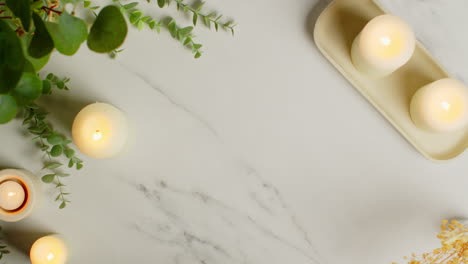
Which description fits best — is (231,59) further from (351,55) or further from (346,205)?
(346,205)

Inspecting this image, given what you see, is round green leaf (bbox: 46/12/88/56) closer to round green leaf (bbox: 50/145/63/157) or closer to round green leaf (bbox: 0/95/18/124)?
round green leaf (bbox: 0/95/18/124)

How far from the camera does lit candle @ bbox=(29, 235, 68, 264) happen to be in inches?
28.3

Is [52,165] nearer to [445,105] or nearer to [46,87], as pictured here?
[46,87]

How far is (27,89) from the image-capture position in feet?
1.35

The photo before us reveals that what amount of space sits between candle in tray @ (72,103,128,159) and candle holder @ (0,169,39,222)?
100 mm

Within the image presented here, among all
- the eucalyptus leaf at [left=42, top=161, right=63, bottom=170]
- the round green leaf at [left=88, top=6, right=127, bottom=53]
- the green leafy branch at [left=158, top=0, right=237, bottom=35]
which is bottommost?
the eucalyptus leaf at [left=42, top=161, right=63, bottom=170]

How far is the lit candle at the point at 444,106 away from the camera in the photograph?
0.66 metres

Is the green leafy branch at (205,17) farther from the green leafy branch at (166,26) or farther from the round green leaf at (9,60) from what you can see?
the round green leaf at (9,60)

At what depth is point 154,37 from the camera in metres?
0.74

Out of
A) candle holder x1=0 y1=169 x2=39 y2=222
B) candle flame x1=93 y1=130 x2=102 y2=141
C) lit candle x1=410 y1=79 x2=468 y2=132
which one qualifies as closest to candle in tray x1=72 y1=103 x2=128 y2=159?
candle flame x1=93 y1=130 x2=102 y2=141

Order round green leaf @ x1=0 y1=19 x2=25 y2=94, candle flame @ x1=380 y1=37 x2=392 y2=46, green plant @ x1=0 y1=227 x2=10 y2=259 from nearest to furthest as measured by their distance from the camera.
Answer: round green leaf @ x1=0 y1=19 x2=25 y2=94, candle flame @ x1=380 y1=37 x2=392 y2=46, green plant @ x1=0 y1=227 x2=10 y2=259

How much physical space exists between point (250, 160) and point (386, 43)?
27 cm

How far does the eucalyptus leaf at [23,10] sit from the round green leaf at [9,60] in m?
0.02

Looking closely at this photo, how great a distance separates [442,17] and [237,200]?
418mm
